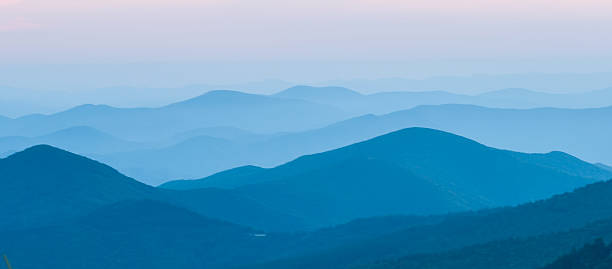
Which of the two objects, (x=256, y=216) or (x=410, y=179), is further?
(x=410, y=179)

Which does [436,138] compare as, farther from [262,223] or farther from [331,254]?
[331,254]

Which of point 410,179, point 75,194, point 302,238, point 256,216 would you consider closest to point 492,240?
point 302,238

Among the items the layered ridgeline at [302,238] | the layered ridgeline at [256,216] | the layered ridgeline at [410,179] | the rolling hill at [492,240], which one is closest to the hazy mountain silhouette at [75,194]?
the layered ridgeline at [256,216]

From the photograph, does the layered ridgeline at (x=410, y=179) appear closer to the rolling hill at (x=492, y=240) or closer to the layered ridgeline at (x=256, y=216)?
the layered ridgeline at (x=256, y=216)

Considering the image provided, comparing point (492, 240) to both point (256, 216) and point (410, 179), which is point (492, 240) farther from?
point (410, 179)

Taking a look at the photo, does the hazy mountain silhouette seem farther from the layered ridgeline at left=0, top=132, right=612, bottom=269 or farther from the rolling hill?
the rolling hill

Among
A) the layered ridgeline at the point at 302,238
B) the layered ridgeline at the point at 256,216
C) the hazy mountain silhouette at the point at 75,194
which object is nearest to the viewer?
the layered ridgeline at the point at 302,238

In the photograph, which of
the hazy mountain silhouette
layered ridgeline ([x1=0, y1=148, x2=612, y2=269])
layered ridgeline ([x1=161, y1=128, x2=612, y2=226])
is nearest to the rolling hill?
layered ridgeline ([x1=0, y1=148, x2=612, y2=269])
